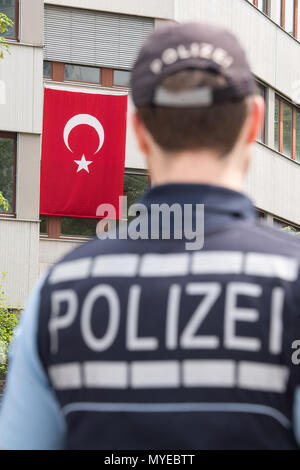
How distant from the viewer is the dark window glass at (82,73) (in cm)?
2723

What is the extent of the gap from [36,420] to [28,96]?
23.8 metres

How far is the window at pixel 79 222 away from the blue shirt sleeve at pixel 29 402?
78.0 ft

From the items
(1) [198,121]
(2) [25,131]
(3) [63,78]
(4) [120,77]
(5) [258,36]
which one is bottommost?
(1) [198,121]

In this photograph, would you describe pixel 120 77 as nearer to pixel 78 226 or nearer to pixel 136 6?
pixel 136 6

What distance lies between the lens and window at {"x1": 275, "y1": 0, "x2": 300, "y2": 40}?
3350 centimetres

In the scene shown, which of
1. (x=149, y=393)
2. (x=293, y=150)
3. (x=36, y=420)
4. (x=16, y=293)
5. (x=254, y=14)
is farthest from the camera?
(x=293, y=150)

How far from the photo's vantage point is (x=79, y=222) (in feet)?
87.6

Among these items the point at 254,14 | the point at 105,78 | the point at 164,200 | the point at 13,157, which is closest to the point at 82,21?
the point at 105,78

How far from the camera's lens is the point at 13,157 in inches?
1015

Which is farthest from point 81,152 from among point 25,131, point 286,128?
point 286,128

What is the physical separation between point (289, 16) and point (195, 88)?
33.0m

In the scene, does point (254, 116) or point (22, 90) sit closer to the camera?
point (254, 116)

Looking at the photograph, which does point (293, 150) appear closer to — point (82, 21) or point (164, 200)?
point (82, 21)

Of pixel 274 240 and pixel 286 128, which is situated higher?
pixel 286 128
